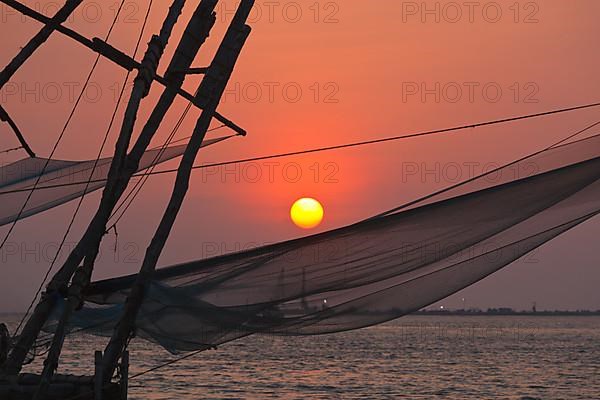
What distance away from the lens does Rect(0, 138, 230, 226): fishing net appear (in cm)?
1598

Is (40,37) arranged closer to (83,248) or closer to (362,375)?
(83,248)

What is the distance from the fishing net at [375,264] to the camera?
1015 cm

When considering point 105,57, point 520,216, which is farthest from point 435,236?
point 105,57

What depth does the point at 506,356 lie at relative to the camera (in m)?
84.8

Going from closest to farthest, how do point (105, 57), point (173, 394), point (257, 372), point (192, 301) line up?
point (192, 301)
point (105, 57)
point (173, 394)
point (257, 372)

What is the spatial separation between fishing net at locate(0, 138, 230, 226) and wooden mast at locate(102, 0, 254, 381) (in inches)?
144

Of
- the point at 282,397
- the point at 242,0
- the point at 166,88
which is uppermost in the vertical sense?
the point at 242,0

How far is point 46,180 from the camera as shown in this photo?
642 inches

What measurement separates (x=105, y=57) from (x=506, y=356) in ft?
245

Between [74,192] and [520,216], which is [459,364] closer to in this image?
[74,192]

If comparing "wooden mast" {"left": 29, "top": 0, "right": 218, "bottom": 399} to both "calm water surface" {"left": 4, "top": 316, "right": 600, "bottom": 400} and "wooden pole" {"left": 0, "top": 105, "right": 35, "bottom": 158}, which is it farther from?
"calm water surface" {"left": 4, "top": 316, "right": 600, "bottom": 400}

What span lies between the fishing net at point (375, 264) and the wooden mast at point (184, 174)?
6.0 inches

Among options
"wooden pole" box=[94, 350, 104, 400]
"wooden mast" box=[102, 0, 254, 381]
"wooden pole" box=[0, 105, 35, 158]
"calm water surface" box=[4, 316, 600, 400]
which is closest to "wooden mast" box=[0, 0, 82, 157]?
"wooden pole" box=[0, 105, 35, 158]

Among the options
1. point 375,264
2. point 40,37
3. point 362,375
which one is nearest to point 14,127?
point 40,37
